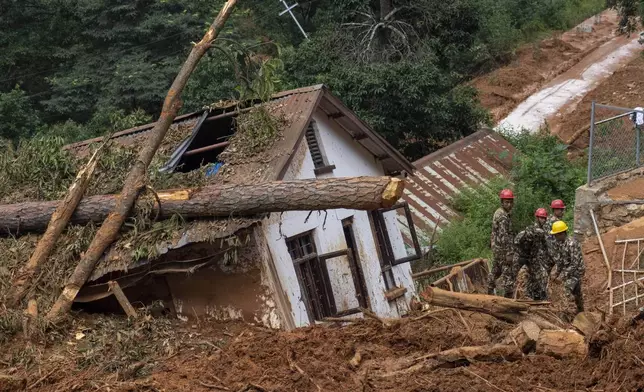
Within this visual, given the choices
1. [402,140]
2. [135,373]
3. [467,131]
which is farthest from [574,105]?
[135,373]

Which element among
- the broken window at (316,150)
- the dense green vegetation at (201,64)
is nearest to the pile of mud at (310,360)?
the broken window at (316,150)

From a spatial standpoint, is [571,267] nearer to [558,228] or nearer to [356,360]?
[558,228]

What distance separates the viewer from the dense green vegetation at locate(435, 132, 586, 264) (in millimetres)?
20016

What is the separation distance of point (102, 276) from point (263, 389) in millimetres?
4301

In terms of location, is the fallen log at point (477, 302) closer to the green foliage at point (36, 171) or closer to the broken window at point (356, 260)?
the broken window at point (356, 260)

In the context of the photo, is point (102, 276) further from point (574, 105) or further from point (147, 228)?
point (574, 105)

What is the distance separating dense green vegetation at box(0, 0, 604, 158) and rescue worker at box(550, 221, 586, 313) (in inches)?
561

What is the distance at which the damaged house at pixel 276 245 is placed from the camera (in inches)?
498

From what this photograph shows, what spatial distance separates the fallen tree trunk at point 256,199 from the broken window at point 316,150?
11.2ft

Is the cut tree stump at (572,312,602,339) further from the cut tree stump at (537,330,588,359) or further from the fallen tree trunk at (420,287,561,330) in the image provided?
the fallen tree trunk at (420,287,561,330)

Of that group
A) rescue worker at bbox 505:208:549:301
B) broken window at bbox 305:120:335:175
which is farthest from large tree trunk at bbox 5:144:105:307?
rescue worker at bbox 505:208:549:301

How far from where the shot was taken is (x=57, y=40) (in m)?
30.8

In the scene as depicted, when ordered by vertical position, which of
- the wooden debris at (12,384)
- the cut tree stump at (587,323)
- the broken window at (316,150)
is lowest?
the cut tree stump at (587,323)

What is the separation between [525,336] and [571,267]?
7.11 ft
